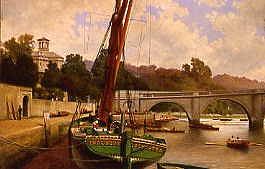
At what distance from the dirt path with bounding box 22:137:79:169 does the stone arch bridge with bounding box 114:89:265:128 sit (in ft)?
3.00

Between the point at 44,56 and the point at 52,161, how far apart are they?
4.56 ft

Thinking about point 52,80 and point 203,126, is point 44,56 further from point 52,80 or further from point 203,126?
point 203,126

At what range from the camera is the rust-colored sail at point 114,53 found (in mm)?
4648

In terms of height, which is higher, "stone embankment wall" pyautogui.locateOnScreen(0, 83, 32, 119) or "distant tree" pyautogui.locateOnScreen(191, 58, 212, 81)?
"distant tree" pyautogui.locateOnScreen(191, 58, 212, 81)

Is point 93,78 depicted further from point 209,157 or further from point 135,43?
point 209,157

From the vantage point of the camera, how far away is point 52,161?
4.82 m

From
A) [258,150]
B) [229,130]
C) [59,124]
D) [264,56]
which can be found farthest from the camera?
[229,130]

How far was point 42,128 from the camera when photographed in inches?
210

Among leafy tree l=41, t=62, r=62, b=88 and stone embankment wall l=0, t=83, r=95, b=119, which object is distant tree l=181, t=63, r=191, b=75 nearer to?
stone embankment wall l=0, t=83, r=95, b=119

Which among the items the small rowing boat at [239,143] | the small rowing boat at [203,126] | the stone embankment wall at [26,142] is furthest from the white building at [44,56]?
the small rowing boat at [203,126]

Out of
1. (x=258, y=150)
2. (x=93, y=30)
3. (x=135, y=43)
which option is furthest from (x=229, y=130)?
(x=93, y=30)

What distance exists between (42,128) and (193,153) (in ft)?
7.51

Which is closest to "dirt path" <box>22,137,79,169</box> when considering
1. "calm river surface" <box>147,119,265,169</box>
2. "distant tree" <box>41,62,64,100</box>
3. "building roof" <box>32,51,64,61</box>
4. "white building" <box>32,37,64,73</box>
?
"distant tree" <box>41,62,64,100</box>

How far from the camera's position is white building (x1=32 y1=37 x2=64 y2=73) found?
514 cm
